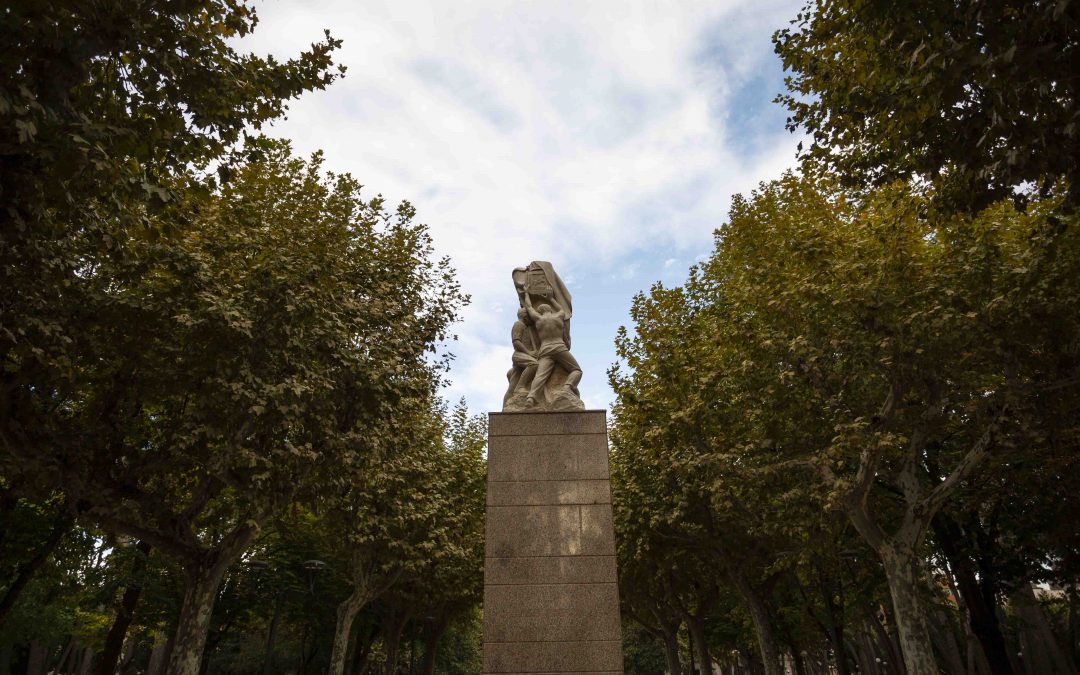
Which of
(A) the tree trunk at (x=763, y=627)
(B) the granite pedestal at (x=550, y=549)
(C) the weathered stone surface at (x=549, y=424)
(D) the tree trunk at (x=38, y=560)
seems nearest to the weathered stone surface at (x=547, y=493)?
(B) the granite pedestal at (x=550, y=549)

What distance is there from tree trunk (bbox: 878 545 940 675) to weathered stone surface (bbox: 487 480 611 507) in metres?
8.41

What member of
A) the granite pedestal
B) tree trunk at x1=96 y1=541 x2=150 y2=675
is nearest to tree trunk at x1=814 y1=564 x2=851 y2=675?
the granite pedestal

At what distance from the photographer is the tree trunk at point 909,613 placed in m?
14.2

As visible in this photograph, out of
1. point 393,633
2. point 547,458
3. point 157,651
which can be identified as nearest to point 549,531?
point 547,458

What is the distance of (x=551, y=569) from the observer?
9633mm

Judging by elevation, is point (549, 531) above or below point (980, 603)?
below

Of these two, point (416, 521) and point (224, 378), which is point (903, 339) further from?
point (416, 521)

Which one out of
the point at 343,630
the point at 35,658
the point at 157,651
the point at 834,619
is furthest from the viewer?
the point at 157,651

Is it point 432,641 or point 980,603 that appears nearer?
point 980,603

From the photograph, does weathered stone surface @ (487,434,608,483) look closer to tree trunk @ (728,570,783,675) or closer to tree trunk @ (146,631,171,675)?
tree trunk @ (728,570,783,675)

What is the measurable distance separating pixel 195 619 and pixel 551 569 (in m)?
8.55

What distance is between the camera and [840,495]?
47.8 ft

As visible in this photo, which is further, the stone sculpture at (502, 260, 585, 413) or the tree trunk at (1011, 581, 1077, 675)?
the tree trunk at (1011, 581, 1077, 675)

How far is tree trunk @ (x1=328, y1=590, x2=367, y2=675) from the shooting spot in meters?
21.9
